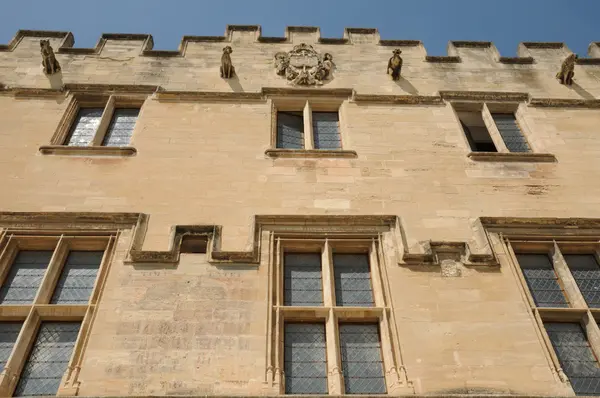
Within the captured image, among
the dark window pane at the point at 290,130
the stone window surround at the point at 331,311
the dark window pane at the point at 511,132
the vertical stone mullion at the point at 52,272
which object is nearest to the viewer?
the stone window surround at the point at 331,311

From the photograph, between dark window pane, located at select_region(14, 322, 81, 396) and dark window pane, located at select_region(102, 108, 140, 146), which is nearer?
dark window pane, located at select_region(14, 322, 81, 396)

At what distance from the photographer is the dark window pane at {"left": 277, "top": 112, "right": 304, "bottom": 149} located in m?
9.83

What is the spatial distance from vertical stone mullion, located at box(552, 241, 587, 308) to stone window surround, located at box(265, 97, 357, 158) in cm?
326

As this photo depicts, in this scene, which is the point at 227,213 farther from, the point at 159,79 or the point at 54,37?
the point at 54,37

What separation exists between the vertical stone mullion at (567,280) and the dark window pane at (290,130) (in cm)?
426

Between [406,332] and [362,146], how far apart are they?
381 cm

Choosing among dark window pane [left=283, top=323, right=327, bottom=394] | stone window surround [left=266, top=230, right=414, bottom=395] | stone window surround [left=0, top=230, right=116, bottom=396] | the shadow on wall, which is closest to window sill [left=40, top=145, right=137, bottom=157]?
stone window surround [left=0, top=230, right=116, bottom=396]

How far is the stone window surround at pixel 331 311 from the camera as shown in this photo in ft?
19.6

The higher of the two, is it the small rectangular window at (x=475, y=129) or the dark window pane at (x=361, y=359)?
the small rectangular window at (x=475, y=129)

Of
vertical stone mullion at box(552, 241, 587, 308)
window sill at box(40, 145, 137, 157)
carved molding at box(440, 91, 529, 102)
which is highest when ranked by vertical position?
carved molding at box(440, 91, 529, 102)

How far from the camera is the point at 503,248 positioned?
24.8ft

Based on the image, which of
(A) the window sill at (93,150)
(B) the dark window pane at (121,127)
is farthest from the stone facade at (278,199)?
(B) the dark window pane at (121,127)

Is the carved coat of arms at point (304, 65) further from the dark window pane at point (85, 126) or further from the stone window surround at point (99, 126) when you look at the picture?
the dark window pane at point (85, 126)

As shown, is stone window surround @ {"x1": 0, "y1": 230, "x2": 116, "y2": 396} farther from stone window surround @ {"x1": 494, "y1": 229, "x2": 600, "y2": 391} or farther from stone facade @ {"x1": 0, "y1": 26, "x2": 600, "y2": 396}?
stone window surround @ {"x1": 494, "y1": 229, "x2": 600, "y2": 391}
